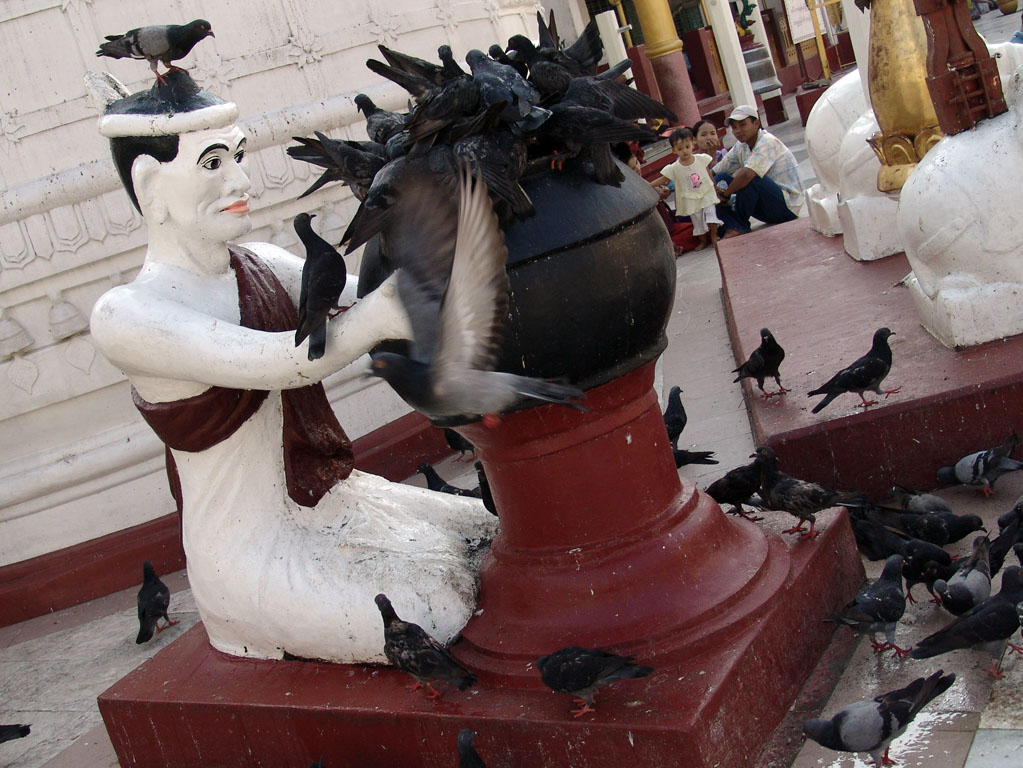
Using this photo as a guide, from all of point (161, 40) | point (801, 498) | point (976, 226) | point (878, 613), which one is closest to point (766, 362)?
point (976, 226)

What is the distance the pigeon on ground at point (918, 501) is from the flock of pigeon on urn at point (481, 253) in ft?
1.46

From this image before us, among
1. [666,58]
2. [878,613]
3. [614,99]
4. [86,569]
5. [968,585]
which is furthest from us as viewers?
[666,58]

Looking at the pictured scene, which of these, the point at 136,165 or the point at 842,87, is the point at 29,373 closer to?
the point at 136,165

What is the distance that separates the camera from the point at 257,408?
347 centimetres

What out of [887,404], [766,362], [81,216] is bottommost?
[887,404]

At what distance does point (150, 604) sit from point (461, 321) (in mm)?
3090

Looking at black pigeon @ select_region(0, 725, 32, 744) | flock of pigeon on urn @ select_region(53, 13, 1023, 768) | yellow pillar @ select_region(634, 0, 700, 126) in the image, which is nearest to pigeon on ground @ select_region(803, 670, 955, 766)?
flock of pigeon on urn @ select_region(53, 13, 1023, 768)

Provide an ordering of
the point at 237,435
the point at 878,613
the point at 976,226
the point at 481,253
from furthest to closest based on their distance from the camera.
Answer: the point at 976,226 → the point at 237,435 → the point at 878,613 → the point at 481,253

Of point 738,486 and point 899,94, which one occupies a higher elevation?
point 899,94

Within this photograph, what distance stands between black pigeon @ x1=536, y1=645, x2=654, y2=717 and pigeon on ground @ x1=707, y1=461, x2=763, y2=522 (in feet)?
4.12

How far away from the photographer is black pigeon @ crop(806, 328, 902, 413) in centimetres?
422

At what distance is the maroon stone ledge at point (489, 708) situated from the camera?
8.86 feet

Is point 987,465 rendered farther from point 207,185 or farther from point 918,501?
point 207,185

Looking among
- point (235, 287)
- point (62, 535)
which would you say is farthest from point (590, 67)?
point (62, 535)
